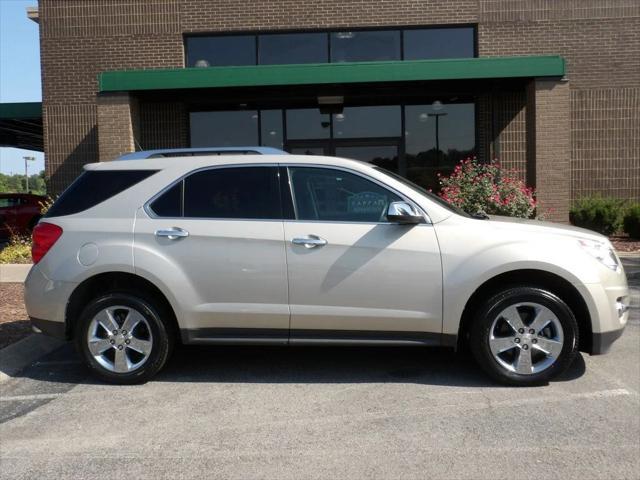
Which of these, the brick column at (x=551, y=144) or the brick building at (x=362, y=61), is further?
the brick building at (x=362, y=61)

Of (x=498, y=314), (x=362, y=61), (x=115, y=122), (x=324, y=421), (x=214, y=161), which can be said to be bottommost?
(x=324, y=421)

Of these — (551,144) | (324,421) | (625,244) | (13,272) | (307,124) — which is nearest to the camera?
(324,421)

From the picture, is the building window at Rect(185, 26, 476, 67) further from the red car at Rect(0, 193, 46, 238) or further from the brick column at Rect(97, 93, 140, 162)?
the red car at Rect(0, 193, 46, 238)

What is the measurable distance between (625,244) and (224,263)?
10.2 metres

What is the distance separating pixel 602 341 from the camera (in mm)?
4559

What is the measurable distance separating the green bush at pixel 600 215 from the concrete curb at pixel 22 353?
35.9 ft

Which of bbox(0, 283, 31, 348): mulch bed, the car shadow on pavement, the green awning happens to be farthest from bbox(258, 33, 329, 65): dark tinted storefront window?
the car shadow on pavement

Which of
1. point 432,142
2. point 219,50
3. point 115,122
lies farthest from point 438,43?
point 115,122

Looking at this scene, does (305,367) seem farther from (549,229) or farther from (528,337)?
(549,229)

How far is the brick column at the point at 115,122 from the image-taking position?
39.3 ft

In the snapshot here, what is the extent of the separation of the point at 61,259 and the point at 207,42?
10.2m

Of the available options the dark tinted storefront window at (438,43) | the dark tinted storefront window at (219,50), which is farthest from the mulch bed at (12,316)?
the dark tinted storefront window at (438,43)

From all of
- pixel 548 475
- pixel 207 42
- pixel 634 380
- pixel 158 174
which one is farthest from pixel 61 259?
pixel 207 42

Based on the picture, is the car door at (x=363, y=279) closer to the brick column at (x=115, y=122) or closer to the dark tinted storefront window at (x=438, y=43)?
the brick column at (x=115, y=122)
